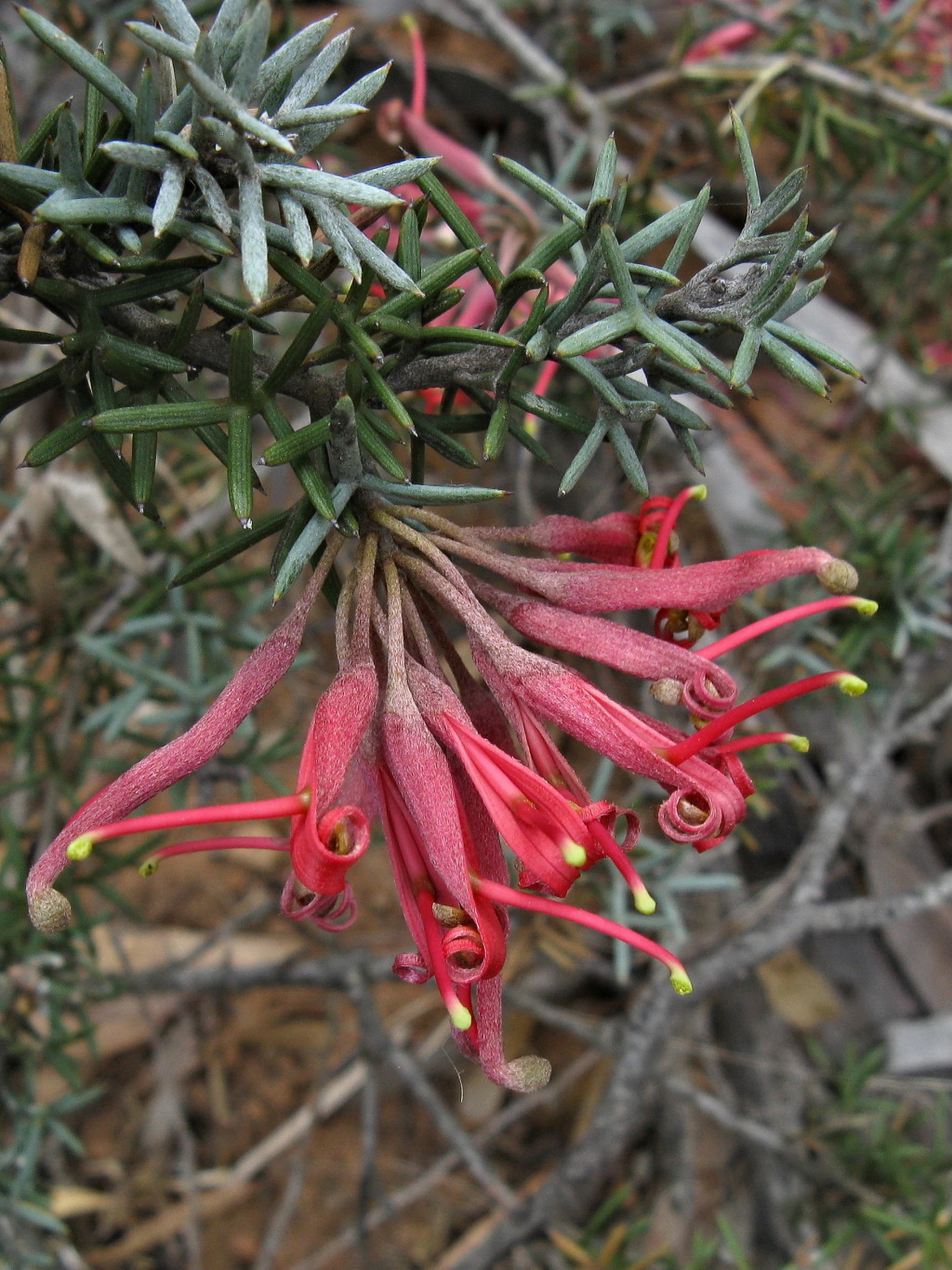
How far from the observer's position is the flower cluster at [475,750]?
49 centimetres

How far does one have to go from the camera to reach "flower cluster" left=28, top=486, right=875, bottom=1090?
492mm

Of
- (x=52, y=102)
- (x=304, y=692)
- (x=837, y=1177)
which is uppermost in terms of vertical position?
(x=52, y=102)

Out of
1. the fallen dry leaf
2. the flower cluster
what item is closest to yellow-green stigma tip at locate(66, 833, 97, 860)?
the flower cluster

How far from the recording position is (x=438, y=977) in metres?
0.51

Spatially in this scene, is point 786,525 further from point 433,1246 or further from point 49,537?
point 433,1246

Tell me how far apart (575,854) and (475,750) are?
0.08 m

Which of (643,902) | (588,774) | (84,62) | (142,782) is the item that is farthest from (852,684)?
(588,774)

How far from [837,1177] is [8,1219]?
3.38ft

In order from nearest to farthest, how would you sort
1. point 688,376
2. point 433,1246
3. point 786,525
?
point 688,376, point 786,525, point 433,1246

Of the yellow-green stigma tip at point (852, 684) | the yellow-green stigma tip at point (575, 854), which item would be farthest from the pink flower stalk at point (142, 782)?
the yellow-green stigma tip at point (852, 684)

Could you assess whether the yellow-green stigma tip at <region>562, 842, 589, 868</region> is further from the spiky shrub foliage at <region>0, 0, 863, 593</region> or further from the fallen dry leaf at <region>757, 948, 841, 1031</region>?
the fallen dry leaf at <region>757, 948, 841, 1031</region>

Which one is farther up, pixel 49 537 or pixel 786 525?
pixel 786 525

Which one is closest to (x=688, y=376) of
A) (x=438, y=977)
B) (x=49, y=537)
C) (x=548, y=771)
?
(x=548, y=771)

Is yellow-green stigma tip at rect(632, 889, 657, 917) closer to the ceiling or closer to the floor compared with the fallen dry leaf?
closer to the ceiling
